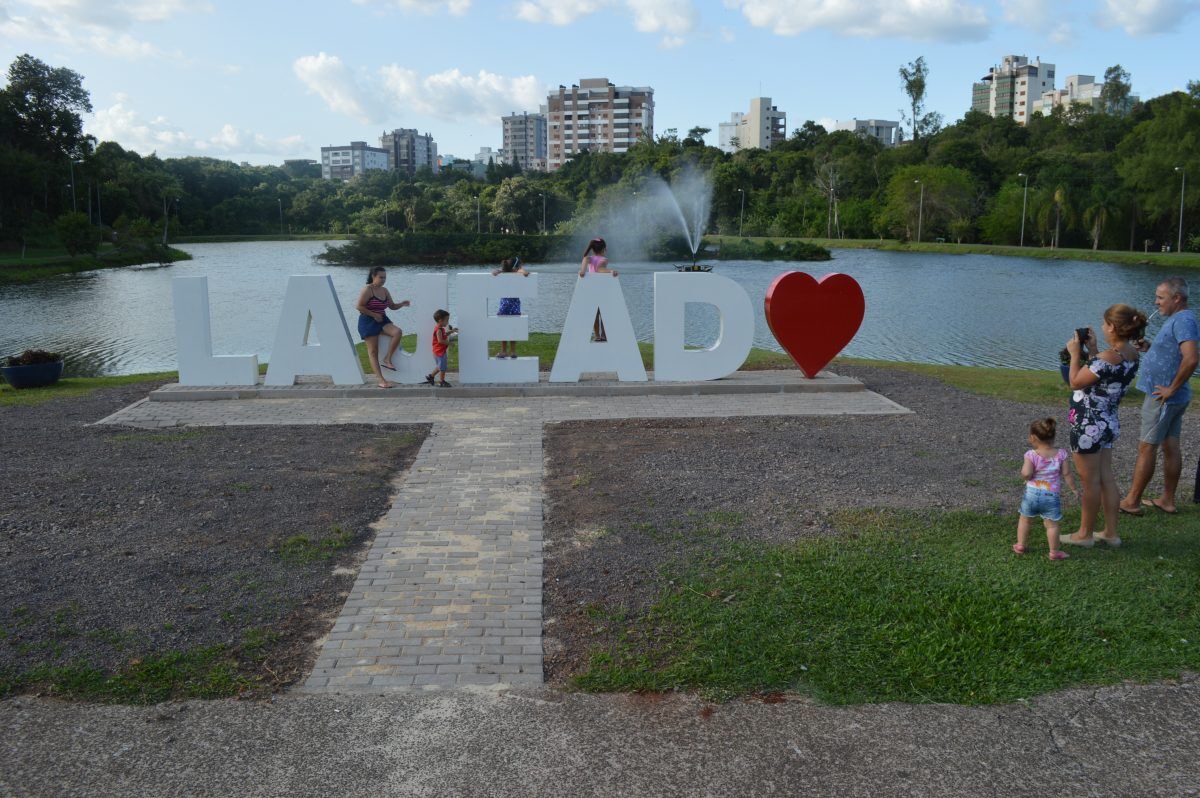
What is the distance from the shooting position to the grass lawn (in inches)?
194

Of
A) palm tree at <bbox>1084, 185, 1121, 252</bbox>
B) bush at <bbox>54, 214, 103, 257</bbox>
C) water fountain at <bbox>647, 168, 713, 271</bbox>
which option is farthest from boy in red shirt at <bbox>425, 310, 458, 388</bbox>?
palm tree at <bbox>1084, 185, 1121, 252</bbox>

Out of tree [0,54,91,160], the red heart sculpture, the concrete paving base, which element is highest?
tree [0,54,91,160]

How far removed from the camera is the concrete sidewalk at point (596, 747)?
405 centimetres

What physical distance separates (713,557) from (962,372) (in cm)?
1076

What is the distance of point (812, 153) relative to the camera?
103 m

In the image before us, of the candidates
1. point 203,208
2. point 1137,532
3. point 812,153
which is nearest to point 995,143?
point 812,153

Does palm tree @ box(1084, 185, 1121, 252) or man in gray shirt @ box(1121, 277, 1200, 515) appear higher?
palm tree @ box(1084, 185, 1121, 252)

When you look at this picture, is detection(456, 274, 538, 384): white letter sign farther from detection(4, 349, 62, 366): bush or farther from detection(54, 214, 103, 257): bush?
detection(54, 214, 103, 257): bush

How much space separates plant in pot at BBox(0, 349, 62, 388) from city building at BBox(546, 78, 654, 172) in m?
162

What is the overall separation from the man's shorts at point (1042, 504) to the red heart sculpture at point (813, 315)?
736 cm

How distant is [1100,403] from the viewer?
21.4 ft

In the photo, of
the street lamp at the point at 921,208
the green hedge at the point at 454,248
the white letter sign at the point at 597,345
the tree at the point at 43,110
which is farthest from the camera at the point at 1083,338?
the tree at the point at 43,110

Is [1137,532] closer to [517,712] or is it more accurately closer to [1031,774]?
[1031,774]

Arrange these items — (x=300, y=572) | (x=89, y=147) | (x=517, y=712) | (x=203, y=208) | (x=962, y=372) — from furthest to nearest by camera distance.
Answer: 1. (x=203, y=208)
2. (x=89, y=147)
3. (x=962, y=372)
4. (x=300, y=572)
5. (x=517, y=712)
